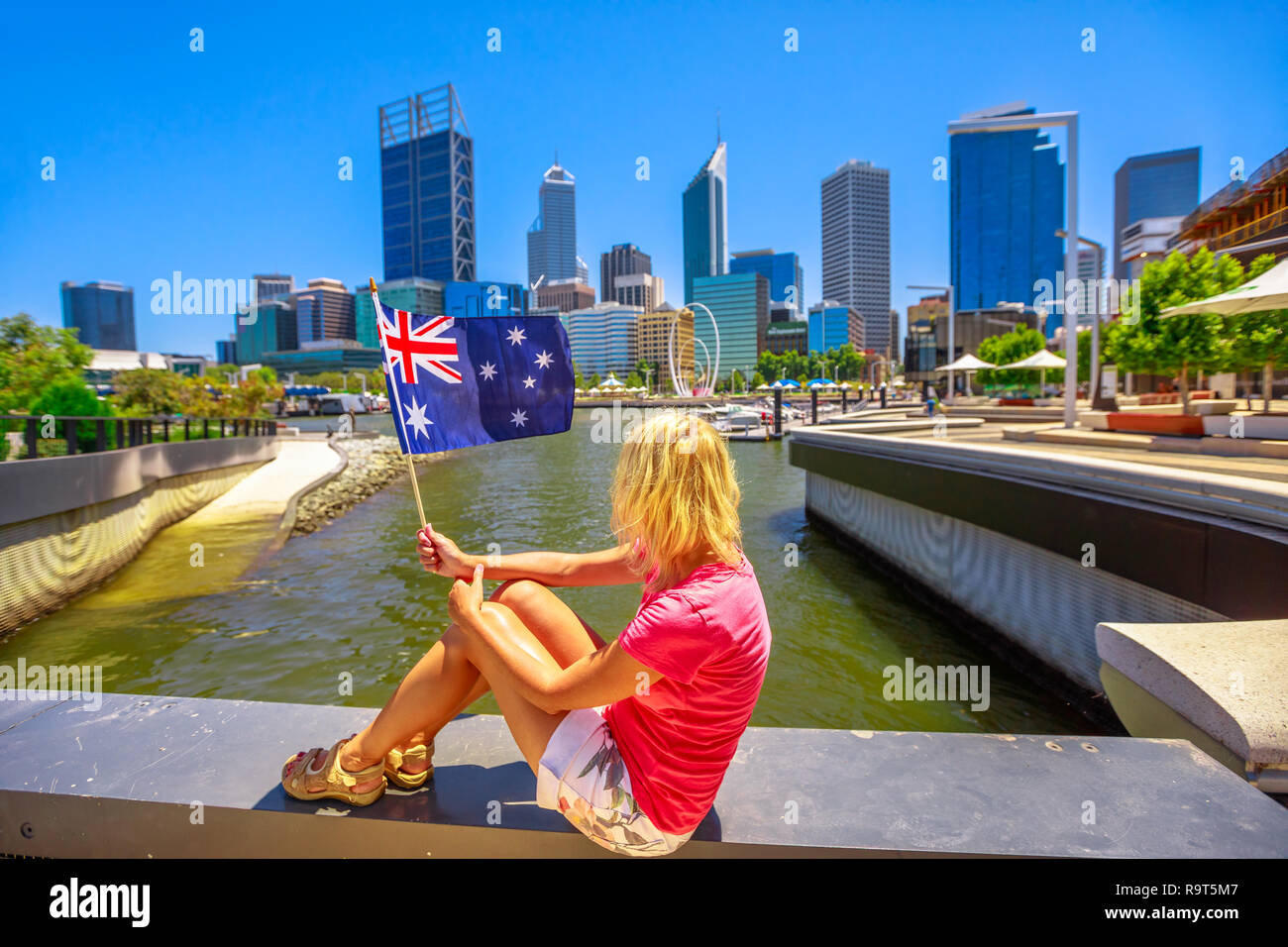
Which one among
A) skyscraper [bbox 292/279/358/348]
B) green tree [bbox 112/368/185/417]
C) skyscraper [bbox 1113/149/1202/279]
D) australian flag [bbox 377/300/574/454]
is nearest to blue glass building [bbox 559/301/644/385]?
skyscraper [bbox 292/279/358/348]

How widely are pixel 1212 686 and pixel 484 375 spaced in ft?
9.88

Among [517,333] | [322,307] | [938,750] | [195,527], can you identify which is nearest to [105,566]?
[195,527]

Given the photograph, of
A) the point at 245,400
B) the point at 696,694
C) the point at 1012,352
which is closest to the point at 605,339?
the point at 1012,352

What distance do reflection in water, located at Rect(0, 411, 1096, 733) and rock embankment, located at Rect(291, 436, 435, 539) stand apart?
37.0 inches

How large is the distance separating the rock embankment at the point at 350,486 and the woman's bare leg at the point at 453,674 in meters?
14.1

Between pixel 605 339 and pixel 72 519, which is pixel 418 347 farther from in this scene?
pixel 605 339

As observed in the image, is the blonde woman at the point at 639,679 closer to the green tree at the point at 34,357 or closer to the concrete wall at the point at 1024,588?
the concrete wall at the point at 1024,588

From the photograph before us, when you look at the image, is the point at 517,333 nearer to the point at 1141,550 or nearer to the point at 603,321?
the point at 1141,550

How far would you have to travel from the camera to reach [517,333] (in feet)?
10.2

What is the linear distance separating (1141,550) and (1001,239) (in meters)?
227

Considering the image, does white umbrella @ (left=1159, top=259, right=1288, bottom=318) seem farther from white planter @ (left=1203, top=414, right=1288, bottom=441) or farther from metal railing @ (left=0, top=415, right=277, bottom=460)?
metal railing @ (left=0, top=415, right=277, bottom=460)

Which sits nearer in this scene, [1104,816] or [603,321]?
[1104,816]

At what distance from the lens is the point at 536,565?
256 cm

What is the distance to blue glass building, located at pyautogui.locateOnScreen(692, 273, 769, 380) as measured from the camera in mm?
173625
